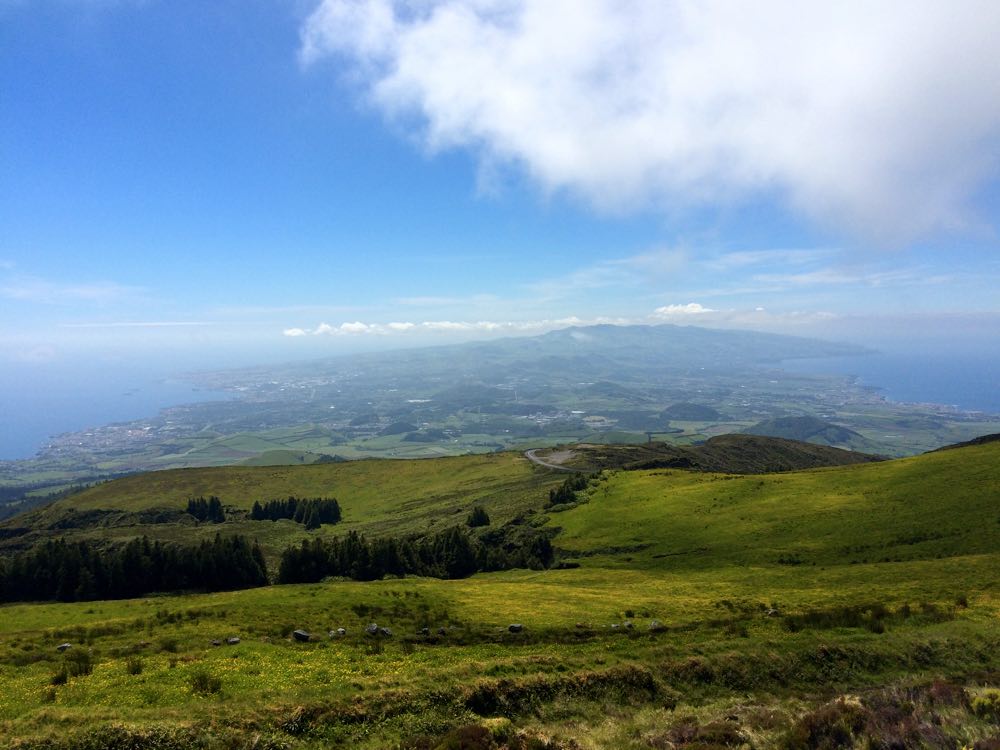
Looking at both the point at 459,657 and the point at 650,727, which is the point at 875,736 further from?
the point at 459,657

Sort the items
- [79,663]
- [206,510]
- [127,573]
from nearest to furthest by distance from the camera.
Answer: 1. [79,663]
2. [127,573]
3. [206,510]

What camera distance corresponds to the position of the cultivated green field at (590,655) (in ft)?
50.3

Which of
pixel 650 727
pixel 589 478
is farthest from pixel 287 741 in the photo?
pixel 589 478

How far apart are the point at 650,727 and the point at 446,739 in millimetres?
6556

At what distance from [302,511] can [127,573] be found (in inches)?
2728

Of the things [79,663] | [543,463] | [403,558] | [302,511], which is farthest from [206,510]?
[79,663]

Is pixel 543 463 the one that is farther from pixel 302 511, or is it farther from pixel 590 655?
pixel 590 655

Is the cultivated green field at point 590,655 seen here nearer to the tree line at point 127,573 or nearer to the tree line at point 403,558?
the tree line at point 403,558

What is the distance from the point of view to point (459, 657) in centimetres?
2258

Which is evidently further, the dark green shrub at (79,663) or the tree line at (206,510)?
the tree line at (206,510)

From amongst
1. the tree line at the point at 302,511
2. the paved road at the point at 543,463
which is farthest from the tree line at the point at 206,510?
the paved road at the point at 543,463

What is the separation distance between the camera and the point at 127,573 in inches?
2202

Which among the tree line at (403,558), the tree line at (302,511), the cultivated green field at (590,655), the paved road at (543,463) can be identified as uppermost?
the cultivated green field at (590,655)

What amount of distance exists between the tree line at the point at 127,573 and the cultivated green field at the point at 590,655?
1599 cm
